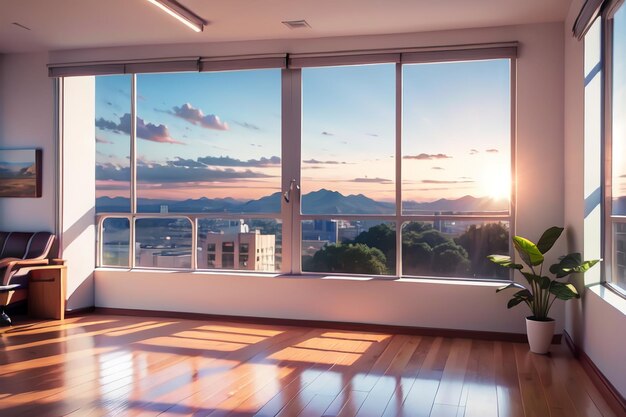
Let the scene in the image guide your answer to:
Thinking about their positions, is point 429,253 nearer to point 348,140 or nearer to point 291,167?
point 348,140

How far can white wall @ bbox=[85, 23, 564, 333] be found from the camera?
17.7 feet

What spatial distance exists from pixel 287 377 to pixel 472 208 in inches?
98.1

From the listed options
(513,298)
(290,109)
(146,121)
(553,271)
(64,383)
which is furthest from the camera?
(146,121)

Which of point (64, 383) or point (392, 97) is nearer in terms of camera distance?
point (64, 383)

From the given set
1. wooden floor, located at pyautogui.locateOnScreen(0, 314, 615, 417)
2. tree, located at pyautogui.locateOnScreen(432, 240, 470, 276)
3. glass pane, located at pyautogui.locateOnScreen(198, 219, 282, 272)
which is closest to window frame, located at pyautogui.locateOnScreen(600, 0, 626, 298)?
wooden floor, located at pyautogui.locateOnScreen(0, 314, 615, 417)

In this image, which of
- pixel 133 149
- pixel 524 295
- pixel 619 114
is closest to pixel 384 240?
pixel 524 295

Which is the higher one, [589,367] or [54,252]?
[54,252]

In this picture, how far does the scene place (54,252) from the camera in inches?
255

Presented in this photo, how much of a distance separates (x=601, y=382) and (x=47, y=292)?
5113 mm

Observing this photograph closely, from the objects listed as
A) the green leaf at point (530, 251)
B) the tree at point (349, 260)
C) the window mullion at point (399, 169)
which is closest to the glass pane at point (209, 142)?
the tree at point (349, 260)

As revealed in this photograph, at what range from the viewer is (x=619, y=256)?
405 cm

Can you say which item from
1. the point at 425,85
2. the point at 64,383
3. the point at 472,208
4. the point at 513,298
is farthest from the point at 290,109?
the point at 64,383

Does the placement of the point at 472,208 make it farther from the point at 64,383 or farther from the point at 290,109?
the point at 64,383

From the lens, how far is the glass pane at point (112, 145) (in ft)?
22.2
